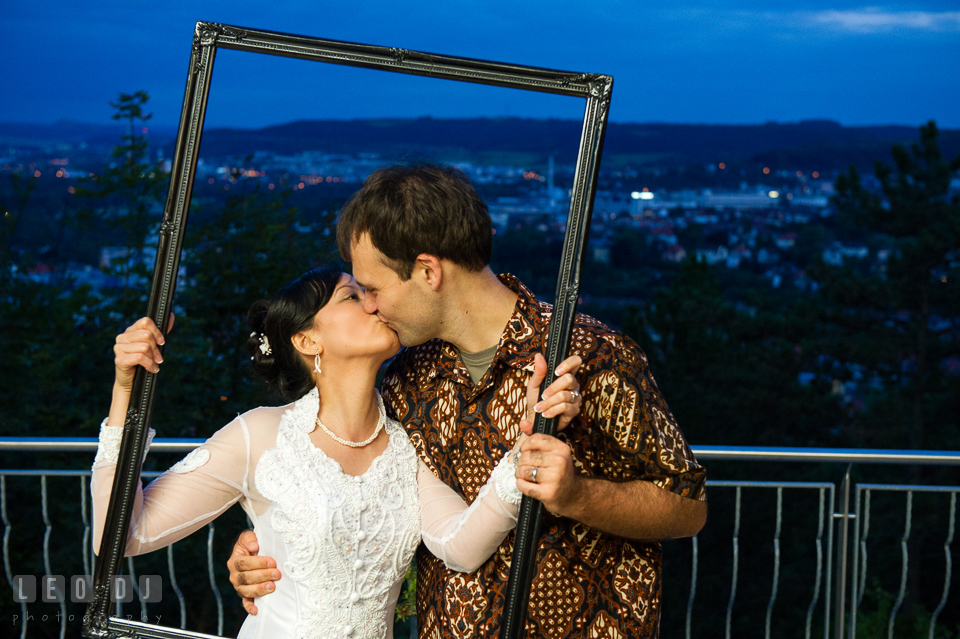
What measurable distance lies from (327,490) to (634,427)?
0.69 metres

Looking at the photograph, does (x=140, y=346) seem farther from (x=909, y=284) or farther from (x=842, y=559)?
(x=909, y=284)

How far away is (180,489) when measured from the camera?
172cm

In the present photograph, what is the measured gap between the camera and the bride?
1.72 metres

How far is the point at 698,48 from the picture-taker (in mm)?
16672

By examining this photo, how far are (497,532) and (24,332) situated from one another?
8046 mm

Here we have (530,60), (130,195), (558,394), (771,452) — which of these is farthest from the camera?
(530,60)

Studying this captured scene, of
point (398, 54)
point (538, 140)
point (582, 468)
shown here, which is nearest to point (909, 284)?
point (538, 140)

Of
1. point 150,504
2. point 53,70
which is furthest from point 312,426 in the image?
point 53,70

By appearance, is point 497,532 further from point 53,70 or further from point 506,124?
point 53,70

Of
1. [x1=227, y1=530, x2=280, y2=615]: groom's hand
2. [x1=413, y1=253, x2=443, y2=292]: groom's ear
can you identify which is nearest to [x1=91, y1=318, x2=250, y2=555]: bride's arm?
[x1=227, y1=530, x2=280, y2=615]: groom's hand

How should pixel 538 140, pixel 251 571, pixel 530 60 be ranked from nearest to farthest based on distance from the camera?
1. pixel 251 571
2. pixel 538 140
3. pixel 530 60

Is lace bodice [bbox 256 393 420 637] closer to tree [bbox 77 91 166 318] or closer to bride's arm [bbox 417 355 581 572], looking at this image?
bride's arm [bbox 417 355 581 572]

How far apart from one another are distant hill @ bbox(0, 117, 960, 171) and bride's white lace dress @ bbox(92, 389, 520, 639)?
0.75 m

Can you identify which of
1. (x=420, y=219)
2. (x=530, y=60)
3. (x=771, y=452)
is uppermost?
(x=530, y=60)
